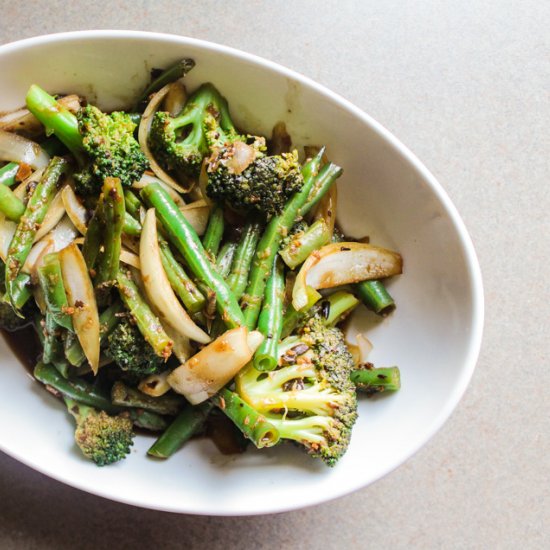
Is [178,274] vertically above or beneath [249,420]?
above

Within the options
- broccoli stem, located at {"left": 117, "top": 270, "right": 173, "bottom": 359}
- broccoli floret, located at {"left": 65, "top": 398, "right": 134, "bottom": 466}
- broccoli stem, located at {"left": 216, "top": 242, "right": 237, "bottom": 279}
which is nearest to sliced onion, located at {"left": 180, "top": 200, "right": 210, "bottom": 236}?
broccoli stem, located at {"left": 216, "top": 242, "right": 237, "bottom": 279}

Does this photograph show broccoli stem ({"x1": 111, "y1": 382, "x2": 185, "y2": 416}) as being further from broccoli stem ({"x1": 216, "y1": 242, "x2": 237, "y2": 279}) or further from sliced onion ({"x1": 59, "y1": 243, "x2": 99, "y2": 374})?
broccoli stem ({"x1": 216, "y1": 242, "x2": 237, "y2": 279})

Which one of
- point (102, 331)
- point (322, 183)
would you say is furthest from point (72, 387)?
point (322, 183)

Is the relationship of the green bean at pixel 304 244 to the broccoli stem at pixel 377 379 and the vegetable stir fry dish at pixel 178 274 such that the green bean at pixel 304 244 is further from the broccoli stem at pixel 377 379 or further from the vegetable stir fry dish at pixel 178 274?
the broccoli stem at pixel 377 379

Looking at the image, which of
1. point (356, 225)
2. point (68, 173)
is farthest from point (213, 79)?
point (356, 225)

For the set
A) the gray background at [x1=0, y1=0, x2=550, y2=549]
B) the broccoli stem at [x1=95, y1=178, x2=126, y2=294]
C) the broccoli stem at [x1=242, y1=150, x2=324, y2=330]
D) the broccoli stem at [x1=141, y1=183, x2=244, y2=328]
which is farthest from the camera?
the gray background at [x1=0, y1=0, x2=550, y2=549]

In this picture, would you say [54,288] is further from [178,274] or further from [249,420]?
[249,420]

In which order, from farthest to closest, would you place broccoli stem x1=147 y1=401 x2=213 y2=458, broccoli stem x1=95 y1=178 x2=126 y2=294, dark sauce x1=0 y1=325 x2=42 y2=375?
dark sauce x1=0 y1=325 x2=42 y2=375
broccoli stem x1=147 y1=401 x2=213 y2=458
broccoli stem x1=95 y1=178 x2=126 y2=294

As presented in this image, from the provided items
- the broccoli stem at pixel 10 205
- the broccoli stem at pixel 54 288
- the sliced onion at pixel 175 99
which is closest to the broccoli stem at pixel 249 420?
the broccoli stem at pixel 54 288
